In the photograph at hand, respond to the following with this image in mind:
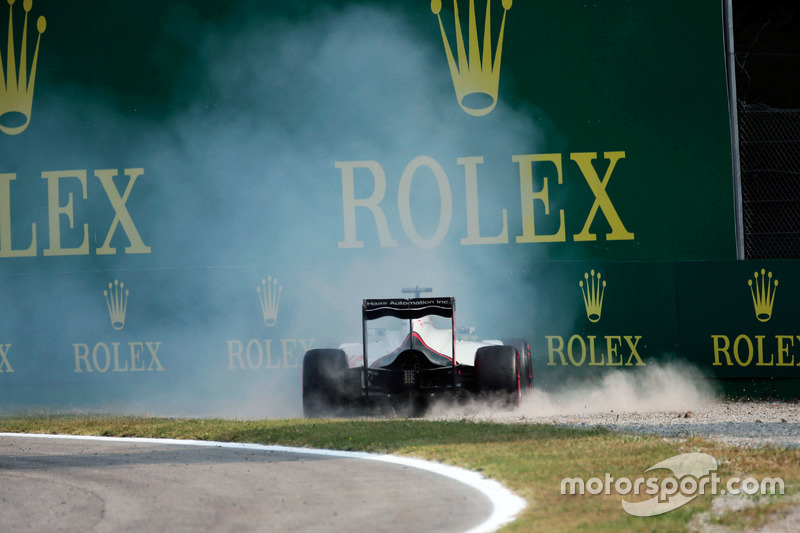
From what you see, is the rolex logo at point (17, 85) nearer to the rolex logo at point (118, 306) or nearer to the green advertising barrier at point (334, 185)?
the green advertising barrier at point (334, 185)

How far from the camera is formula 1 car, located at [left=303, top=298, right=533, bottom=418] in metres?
12.1

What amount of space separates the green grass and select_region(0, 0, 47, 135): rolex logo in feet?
20.0

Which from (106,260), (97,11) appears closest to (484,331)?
(106,260)

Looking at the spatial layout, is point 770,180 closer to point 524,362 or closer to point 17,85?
point 524,362

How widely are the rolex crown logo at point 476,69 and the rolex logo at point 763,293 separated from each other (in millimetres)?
4819

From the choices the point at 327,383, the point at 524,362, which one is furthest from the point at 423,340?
the point at 524,362

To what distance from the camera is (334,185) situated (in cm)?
1602

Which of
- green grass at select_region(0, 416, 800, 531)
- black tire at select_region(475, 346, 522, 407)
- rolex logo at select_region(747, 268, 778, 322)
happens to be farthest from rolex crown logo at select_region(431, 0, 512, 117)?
green grass at select_region(0, 416, 800, 531)

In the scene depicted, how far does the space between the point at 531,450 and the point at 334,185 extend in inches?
325

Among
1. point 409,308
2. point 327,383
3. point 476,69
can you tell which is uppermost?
point 476,69

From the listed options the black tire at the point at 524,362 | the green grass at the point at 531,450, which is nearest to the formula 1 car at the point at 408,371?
the black tire at the point at 524,362

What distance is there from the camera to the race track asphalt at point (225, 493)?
5996 millimetres

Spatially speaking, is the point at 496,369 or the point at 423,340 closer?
the point at 496,369

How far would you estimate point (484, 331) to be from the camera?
610 inches
